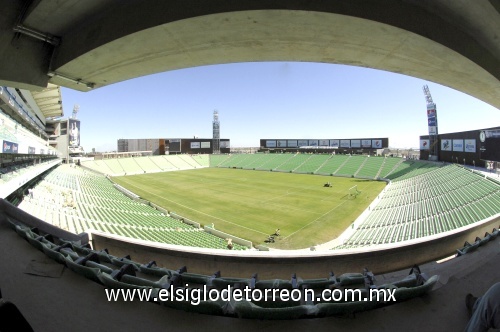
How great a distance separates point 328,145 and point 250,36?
71756 mm

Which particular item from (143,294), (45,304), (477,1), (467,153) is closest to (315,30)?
(477,1)

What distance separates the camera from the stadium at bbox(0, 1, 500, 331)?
2.49 metres

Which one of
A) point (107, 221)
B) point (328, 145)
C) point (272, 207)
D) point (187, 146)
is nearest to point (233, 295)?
point (107, 221)

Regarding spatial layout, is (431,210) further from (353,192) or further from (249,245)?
(249,245)

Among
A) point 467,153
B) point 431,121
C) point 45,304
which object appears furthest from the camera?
point 431,121

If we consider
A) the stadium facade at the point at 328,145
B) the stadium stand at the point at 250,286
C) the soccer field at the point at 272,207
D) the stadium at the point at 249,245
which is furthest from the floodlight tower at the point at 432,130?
the stadium stand at the point at 250,286

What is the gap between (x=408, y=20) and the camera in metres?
3.13

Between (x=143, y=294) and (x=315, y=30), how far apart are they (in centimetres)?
422

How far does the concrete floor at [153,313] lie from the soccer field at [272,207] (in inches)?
549

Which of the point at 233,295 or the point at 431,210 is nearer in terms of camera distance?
the point at 233,295

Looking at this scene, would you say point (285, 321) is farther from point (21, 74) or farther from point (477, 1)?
point (21, 74)

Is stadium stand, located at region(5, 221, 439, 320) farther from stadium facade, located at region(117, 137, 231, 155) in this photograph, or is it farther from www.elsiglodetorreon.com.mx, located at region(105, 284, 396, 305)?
stadium facade, located at region(117, 137, 231, 155)

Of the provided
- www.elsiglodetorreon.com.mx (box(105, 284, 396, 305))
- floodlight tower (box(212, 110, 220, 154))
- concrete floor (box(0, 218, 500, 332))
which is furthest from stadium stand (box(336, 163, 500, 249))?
floodlight tower (box(212, 110, 220, 154))

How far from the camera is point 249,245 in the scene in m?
15.5
